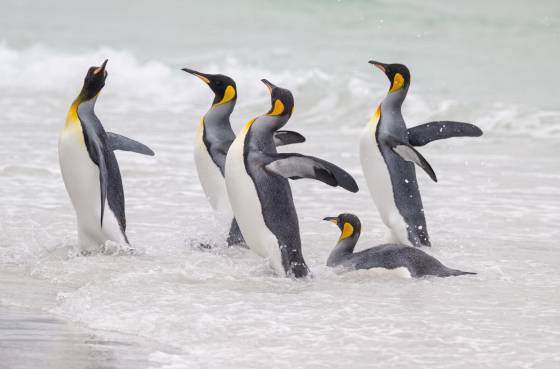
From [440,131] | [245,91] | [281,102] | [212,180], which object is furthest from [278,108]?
[245,91]

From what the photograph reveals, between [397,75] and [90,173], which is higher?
[397,75]

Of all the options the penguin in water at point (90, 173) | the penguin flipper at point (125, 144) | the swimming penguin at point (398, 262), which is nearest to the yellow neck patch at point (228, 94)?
the penguin flipper at point (125, 144)

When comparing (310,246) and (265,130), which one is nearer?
(265,130)

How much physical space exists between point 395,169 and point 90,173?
1.69 m

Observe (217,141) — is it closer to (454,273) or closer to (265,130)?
(265,130)

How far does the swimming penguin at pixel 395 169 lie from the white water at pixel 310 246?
203 mm

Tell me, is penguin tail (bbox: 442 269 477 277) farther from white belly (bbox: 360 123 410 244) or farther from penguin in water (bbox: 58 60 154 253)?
penguin in water (bbox: 58 60 154 253)

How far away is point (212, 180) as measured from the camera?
6.02 metres

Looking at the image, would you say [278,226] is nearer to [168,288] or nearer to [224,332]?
[168,288]

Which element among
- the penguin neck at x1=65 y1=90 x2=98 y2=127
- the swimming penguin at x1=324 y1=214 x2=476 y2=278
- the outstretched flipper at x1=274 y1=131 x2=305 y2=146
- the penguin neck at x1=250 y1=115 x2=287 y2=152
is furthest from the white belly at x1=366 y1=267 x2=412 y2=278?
the penguin neck at x1=65 y1=90 x2=98 y2=127

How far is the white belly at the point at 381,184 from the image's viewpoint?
600cm

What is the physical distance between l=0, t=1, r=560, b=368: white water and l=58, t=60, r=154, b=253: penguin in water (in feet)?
0.55

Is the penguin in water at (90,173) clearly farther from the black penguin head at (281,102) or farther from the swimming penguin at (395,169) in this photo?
the swimming penguin at (395,169)

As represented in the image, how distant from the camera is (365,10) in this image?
29.1 meters
